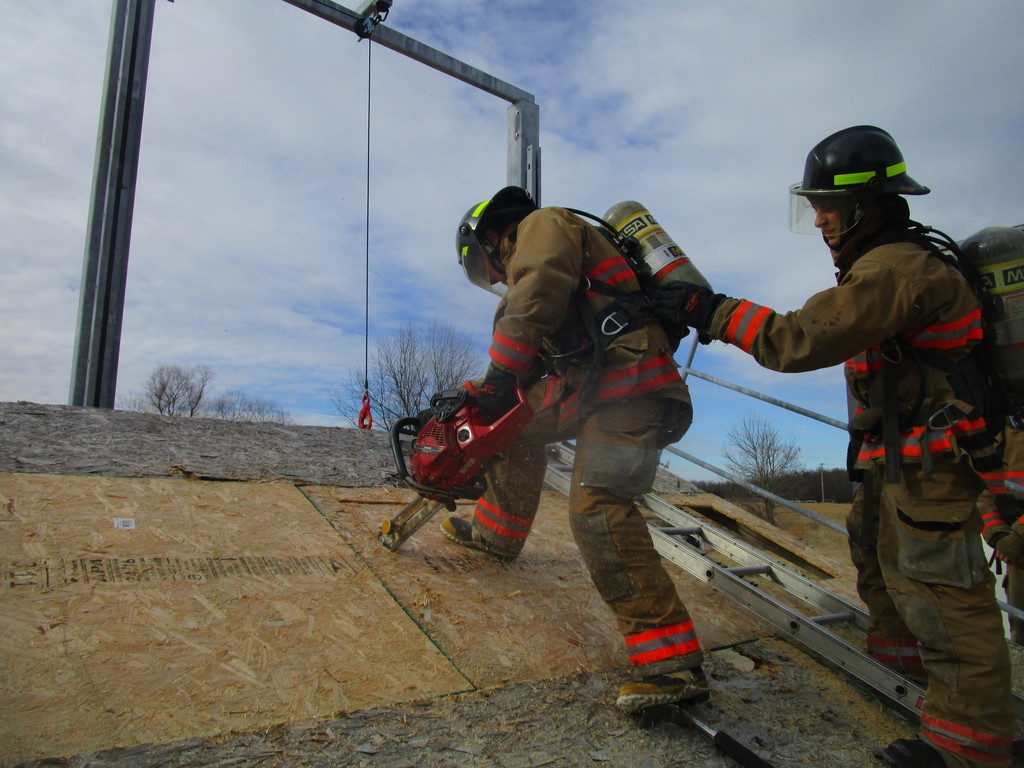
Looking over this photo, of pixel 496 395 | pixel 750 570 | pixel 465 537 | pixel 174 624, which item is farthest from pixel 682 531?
pixel 174 624

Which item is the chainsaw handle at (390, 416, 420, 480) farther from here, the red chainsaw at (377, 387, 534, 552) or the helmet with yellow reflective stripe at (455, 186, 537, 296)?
the helmet with yellow reflective stripe at (455, 186, 537, 296)

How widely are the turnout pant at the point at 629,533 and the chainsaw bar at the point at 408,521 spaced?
93cm

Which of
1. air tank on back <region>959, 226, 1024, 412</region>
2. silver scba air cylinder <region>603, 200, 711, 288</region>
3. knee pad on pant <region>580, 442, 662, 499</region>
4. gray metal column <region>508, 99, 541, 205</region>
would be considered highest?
gray metal column <region>508, 99, 541, 205</region>

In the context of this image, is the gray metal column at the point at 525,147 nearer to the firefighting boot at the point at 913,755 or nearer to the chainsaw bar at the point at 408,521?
the chainsaw bar at the point at 408,521

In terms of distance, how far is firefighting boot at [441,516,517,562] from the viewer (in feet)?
11.7

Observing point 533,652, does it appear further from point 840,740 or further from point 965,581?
point 965,581

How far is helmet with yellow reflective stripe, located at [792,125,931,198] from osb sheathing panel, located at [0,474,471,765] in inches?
90.1

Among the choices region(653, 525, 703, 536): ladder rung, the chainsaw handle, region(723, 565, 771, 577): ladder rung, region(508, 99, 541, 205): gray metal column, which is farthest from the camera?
region(508, 99, 541, 205): gray metal column

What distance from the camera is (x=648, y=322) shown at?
2.74 meters

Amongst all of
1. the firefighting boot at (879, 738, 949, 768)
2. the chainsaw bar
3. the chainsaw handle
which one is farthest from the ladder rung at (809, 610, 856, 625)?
the chainsaw handle

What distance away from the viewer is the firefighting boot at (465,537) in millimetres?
3561

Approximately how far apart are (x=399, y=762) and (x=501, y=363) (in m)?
1.43

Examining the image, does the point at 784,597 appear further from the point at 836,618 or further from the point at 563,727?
the point at 563,727

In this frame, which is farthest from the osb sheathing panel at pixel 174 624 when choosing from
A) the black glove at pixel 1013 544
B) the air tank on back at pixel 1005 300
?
the black glove at pixel 1013 544
